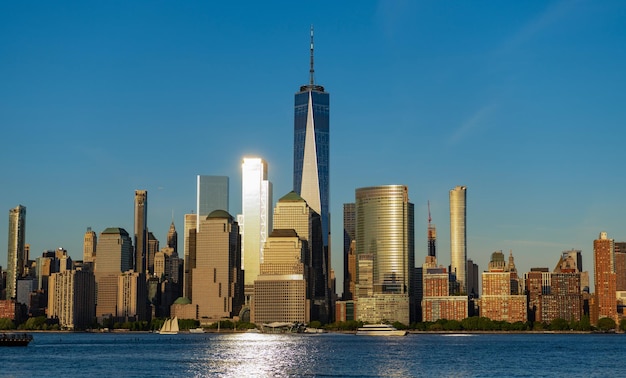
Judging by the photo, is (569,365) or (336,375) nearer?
(336,375)

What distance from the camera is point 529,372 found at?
538ft

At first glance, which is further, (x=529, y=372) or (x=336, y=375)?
(x=529, y=372)

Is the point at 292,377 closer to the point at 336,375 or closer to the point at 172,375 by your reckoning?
the point at 336,375

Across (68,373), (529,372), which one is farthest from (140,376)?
(529,372)

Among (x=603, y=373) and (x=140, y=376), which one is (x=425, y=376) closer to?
(x=603, y=373)

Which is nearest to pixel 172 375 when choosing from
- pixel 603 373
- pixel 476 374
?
pixel 476 374

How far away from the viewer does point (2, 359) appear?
19538 cm

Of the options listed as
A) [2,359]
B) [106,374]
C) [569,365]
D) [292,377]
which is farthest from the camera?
[2,359]

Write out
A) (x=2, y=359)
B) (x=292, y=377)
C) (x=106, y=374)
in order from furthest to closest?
1. (x=2, y=359)
2. (x=106, y=374)
3. (x=292, y=377)

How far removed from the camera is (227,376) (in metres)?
154

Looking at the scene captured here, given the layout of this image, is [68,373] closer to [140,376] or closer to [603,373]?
[140,376]

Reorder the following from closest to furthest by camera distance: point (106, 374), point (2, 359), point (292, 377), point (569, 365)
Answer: point (292, 377) → point (106, 374) → point (569, 365) → point (2, 359)

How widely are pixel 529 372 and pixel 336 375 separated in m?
31.1

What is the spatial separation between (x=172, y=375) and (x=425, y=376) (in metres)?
36.4
